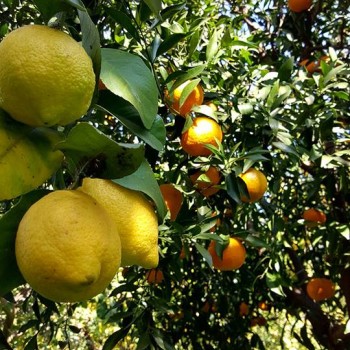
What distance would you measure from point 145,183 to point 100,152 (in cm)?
8

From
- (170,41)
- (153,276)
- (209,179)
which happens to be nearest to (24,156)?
(170,41)

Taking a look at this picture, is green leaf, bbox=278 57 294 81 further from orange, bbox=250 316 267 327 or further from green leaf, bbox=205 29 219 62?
orange, bbox=250 316 267 327

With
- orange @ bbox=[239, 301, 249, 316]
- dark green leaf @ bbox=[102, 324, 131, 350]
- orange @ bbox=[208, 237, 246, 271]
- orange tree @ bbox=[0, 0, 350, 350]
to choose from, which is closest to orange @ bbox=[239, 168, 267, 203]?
orange tree @ bbox=[0, 0, 350, 350]

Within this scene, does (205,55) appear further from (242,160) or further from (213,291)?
(213,291)

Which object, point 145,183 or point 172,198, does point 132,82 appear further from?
point 172,198

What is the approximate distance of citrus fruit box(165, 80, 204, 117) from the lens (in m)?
1.26

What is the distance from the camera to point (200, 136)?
49.3 inches

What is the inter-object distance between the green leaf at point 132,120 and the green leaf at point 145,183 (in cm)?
3

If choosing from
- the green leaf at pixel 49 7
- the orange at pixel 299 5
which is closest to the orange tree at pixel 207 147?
the green leaf at pixel 49 7

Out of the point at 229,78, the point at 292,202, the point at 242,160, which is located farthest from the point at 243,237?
the point at 292,202

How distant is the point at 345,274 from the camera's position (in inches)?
86.7

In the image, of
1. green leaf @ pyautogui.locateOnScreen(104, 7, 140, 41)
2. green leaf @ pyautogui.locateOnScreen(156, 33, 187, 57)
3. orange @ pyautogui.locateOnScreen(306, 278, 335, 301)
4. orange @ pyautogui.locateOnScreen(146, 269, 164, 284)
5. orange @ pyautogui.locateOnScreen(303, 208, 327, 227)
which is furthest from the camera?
orange @ pyautogui.locateOnScreen(306, 278, 335, 301)

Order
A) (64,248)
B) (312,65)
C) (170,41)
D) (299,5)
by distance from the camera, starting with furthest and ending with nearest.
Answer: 1. (312,65)
2. (299,5)
3. (170,41)
4. (64,248)

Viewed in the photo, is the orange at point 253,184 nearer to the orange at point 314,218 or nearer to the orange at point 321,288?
the orange at point 314,218
